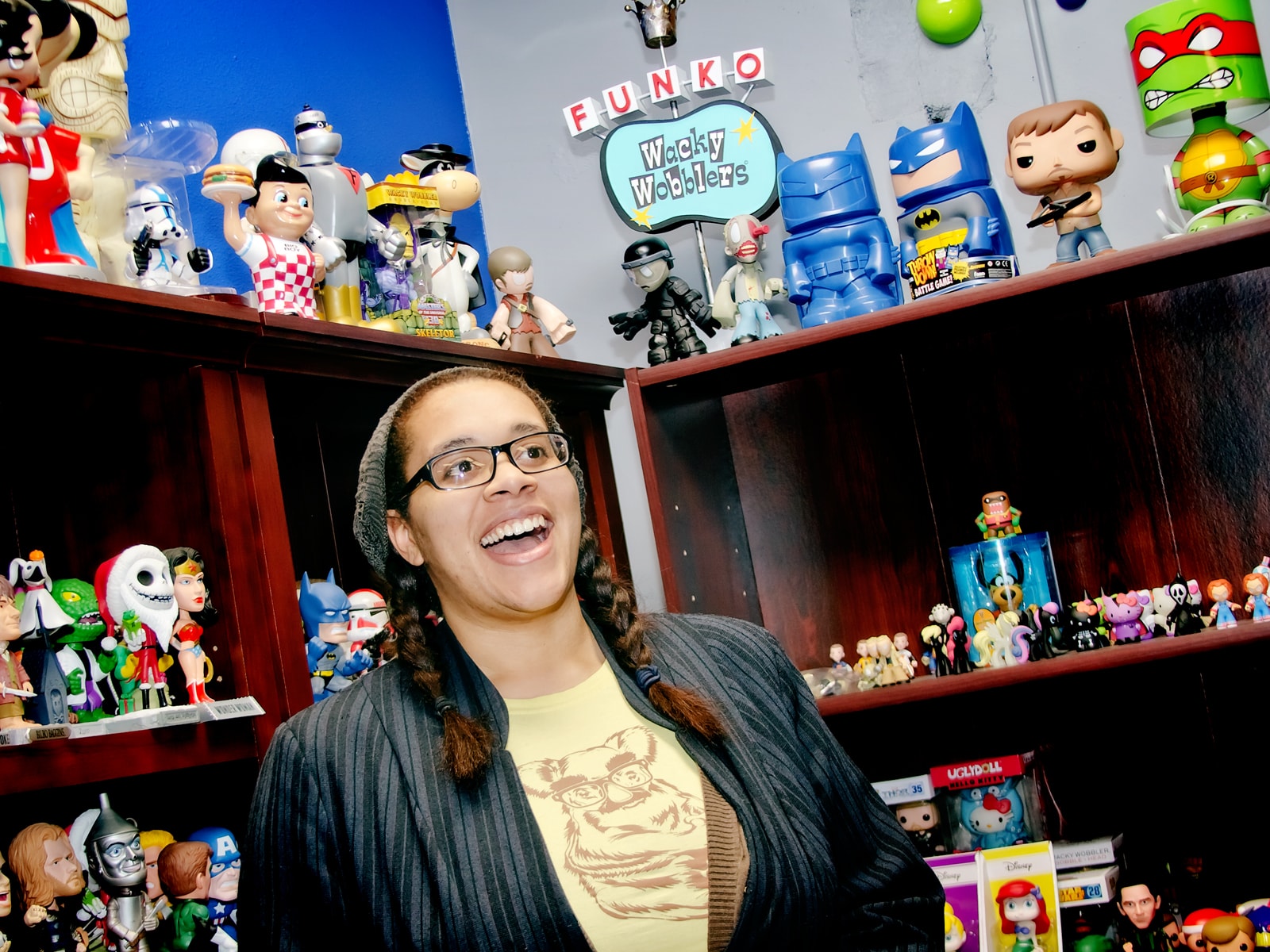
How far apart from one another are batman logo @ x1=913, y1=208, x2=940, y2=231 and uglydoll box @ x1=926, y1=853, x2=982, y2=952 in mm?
955

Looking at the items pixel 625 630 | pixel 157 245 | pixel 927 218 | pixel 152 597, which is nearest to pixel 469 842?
pixel 625 630

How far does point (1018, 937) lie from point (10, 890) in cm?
131

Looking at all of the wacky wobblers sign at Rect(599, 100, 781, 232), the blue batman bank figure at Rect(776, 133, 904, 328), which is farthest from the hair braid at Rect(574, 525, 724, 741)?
the wacky wobblers sign at Rect(599, 100, 781, 232)

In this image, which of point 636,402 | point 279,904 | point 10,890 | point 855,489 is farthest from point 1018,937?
point 10,890

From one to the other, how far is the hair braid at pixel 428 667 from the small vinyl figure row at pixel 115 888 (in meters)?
0.33

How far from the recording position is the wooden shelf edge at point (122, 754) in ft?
3.79

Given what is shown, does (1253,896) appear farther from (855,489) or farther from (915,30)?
(915,30)

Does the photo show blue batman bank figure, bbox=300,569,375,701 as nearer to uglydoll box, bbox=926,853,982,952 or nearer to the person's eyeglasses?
the person's eyeglasses

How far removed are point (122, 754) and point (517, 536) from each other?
0.44m

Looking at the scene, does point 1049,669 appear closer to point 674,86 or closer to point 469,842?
point 469,842

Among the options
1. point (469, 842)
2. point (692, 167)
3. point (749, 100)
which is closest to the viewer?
point (469, 842)

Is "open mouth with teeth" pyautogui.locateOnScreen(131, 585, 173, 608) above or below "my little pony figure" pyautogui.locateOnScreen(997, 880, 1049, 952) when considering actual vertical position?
above

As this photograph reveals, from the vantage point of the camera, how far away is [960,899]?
74.8 inches

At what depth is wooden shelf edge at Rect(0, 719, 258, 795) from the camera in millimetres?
1156
